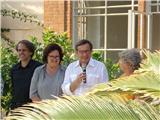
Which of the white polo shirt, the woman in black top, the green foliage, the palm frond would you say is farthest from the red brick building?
the palm frond

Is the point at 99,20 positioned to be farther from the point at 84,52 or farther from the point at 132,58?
the point at 132,58

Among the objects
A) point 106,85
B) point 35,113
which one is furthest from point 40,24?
point 35,113

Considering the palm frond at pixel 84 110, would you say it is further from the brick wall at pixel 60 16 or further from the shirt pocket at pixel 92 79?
the brick wall at pixel 60 16

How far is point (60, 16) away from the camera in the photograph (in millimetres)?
11391

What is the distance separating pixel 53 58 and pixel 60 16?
5.69m

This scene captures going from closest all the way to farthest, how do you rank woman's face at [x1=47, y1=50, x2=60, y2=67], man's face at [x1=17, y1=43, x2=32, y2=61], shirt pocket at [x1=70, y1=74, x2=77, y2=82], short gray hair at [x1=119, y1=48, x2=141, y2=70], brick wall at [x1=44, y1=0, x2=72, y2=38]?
short gray hair at [x1=119, y1=48, x2=141, y2=70] → shirt pocket at [x1=70, y1=74, x2=77, y2=82] → woman's face at [x1=47, y1=50, x2=60, y2=67] → man's face at [x1=17, y1=43, x2=32, y2=61] → brick wall at [x1=44, y1=0, x2=72, y2=38]

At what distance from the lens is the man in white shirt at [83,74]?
212 inches

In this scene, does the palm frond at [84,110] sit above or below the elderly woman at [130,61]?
below

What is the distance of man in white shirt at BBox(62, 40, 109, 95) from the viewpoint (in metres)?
5.39

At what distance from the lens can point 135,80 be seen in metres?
3.48

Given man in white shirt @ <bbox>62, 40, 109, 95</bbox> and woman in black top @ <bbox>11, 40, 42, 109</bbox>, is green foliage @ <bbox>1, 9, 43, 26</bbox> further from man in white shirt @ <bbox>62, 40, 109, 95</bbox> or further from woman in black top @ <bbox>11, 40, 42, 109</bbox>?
man in white shirt @ <bbox>62, 40, 109, 95</bbox>

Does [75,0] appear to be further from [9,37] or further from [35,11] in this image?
[9,37]

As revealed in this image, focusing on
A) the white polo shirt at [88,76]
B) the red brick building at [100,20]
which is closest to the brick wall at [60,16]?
the red brick building at [100,20]

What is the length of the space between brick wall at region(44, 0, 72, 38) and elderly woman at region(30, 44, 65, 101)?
17.5ft
